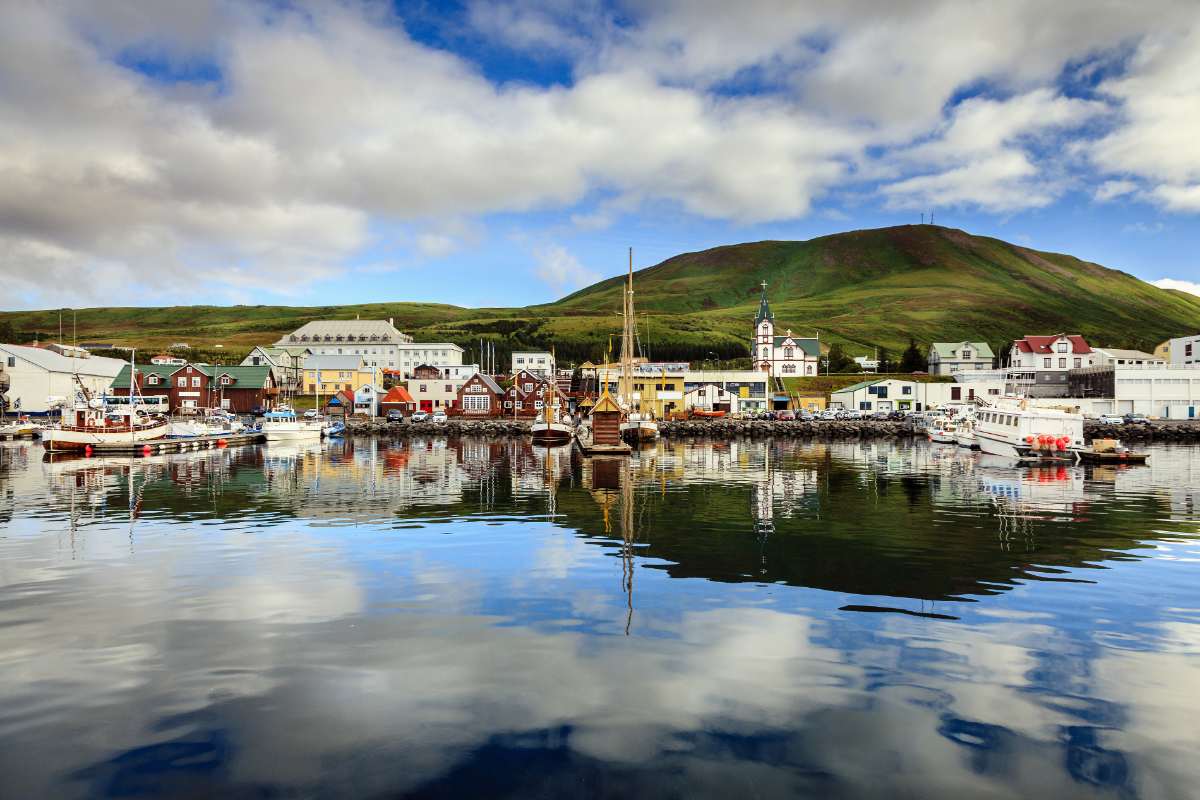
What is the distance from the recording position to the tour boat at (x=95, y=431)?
201ft

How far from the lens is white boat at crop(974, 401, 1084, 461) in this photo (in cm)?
A: 5378

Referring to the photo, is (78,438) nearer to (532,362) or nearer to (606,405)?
(606,405)

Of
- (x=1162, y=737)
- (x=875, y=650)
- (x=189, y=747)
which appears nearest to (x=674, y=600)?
(x=875, y=650)

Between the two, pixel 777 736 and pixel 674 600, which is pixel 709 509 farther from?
pixel 777 736

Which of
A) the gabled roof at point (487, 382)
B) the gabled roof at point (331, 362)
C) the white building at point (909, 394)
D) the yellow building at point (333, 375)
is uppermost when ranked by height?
the gabled roof at point (331, 362)

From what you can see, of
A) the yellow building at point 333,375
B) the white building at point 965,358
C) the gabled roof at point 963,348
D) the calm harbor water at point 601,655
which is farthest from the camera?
the gabled roof at point 963,348

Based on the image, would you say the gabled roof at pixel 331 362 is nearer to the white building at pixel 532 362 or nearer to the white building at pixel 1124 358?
the white building at pixel 532 362

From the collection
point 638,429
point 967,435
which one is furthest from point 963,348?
point 638,429

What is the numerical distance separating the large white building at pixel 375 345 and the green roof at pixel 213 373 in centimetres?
5005

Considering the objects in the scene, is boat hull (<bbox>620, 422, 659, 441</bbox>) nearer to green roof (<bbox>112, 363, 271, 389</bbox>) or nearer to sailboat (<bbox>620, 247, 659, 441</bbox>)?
sailboat (<bbox>620, 247, 659, 441</bbox>)

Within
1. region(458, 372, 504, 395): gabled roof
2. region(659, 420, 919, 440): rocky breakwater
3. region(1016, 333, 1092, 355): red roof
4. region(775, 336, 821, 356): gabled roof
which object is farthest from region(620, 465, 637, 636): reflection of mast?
region(1016, 333, 1092, 355): red roof

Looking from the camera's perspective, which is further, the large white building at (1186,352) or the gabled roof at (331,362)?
the gabled roof at (331,362)

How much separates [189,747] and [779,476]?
1494 inches

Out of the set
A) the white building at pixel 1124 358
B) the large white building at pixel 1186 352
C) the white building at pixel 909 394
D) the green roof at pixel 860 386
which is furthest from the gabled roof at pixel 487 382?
the large white building at pixel 1186 352
